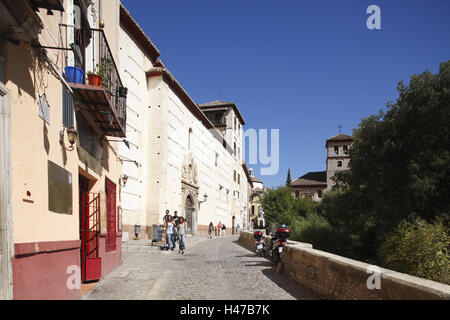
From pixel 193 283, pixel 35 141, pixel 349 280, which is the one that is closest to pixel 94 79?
pixel 35 141

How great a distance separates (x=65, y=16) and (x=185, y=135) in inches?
909

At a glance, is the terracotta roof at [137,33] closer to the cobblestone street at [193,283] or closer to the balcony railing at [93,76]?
the balcony railing at [93,76]

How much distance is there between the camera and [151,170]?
2397cm

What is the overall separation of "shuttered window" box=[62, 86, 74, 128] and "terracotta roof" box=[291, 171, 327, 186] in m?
76.3

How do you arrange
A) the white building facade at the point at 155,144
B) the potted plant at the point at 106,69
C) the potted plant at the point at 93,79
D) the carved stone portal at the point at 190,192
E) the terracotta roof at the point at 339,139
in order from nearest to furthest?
the potted plant at the point at 93,79, the potted plant at the point at 106,69, the white building facade at the point at 155,144, the carved stone portal at the point at 190,192, the terracotta roof at the point at 339,139

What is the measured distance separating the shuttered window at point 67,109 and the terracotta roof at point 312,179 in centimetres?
7631

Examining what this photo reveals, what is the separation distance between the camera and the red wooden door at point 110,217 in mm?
9614

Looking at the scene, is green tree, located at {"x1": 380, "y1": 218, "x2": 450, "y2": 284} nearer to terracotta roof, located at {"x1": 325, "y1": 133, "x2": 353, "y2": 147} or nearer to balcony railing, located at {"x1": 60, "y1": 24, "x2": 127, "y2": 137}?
balcony railing, located at {"x1": 60, "y1": 24, "x2": 127, "y2": 137}

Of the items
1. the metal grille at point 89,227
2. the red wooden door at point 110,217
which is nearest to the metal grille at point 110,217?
the red wooden door at point 110,217

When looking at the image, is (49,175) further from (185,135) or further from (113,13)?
(185,135)

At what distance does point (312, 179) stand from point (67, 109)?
259 feet

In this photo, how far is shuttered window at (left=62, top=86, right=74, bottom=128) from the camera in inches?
244

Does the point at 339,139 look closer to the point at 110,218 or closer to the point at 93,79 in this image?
the point at 110,218

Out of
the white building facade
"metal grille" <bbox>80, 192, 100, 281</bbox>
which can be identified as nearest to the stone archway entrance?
the white building facade
